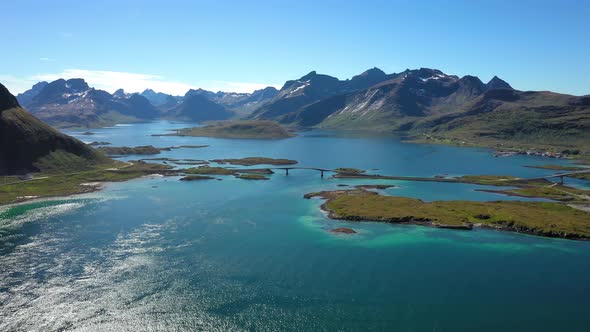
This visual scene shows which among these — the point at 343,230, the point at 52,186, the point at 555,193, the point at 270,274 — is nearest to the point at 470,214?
the point at 343,230

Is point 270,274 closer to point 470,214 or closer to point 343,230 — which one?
point 343,230

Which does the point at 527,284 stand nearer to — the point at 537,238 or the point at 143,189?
the point at 537,238

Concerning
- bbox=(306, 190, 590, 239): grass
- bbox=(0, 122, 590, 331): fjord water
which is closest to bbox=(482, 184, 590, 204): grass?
bbox=(306, 190, 590, 239): grass

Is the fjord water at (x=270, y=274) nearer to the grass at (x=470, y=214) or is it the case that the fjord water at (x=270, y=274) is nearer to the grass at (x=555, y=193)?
the grass at (x=470, y=214)

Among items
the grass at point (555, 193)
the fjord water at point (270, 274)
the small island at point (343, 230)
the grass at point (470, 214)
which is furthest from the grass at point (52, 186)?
the grass at point (555, 193)

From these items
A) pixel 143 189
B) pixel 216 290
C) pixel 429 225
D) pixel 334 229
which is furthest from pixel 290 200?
pixel 216 290

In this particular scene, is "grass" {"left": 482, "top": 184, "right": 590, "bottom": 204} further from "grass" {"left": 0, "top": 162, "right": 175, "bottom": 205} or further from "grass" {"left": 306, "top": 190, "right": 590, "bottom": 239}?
"grass" {"left": 0, "top": 162, "right": 175, "bottom": 205}
